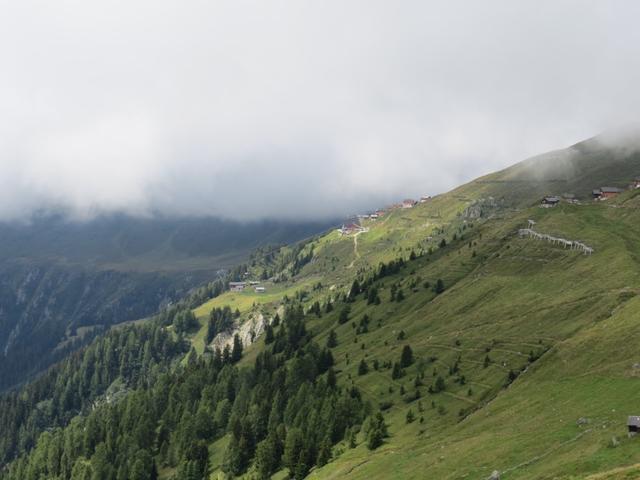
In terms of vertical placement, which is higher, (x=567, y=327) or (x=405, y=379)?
(x=567, y=327)

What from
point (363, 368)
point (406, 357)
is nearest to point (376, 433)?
point (406, 357)

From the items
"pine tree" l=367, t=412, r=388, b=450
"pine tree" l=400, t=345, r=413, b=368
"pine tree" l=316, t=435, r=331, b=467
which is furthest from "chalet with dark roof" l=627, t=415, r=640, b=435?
"pine tree" l=400, t=345, r=413, b=368

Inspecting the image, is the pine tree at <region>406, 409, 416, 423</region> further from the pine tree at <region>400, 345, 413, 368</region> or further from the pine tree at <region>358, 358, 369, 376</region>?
the pine tree at <region>358, 358, 369, 376</region>

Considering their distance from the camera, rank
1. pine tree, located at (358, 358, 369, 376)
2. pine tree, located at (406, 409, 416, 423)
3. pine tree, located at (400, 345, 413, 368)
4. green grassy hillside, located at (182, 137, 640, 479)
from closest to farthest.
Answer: green grassy hillside, located at (182, 137, 640, 479), pine tree, located at (406, 409, 416, 423), pine tree, located at (400, 345, 413, 368), pine tree, located at (358, 358, 369, 376)

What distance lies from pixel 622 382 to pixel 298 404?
103 metres

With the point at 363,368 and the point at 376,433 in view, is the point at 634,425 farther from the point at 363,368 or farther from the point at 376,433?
the point at 363,368

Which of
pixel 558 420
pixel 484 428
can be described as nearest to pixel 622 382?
pixel 558 420

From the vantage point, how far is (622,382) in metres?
92.5

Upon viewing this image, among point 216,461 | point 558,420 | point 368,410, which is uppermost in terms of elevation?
point 558,420

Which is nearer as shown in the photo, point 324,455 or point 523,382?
point 523,382

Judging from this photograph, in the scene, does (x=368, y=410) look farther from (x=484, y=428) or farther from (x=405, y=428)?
(x=484, y=428)

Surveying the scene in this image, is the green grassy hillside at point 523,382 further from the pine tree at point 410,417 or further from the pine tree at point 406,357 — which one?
the pine tree at point 406,357

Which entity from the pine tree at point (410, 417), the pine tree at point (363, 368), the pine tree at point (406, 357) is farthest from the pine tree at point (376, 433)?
the pine tree at point (363, 368)

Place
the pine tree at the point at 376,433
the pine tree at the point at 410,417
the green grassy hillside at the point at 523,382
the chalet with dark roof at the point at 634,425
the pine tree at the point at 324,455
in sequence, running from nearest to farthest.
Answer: the chalet with dark roof at the point at 634,425 < the green grassy hillside at the point at 523,382 < the pine tree at the point at 376,433 < the pine tree at the point at 324,455 < the pine tree at the point at 410,417
